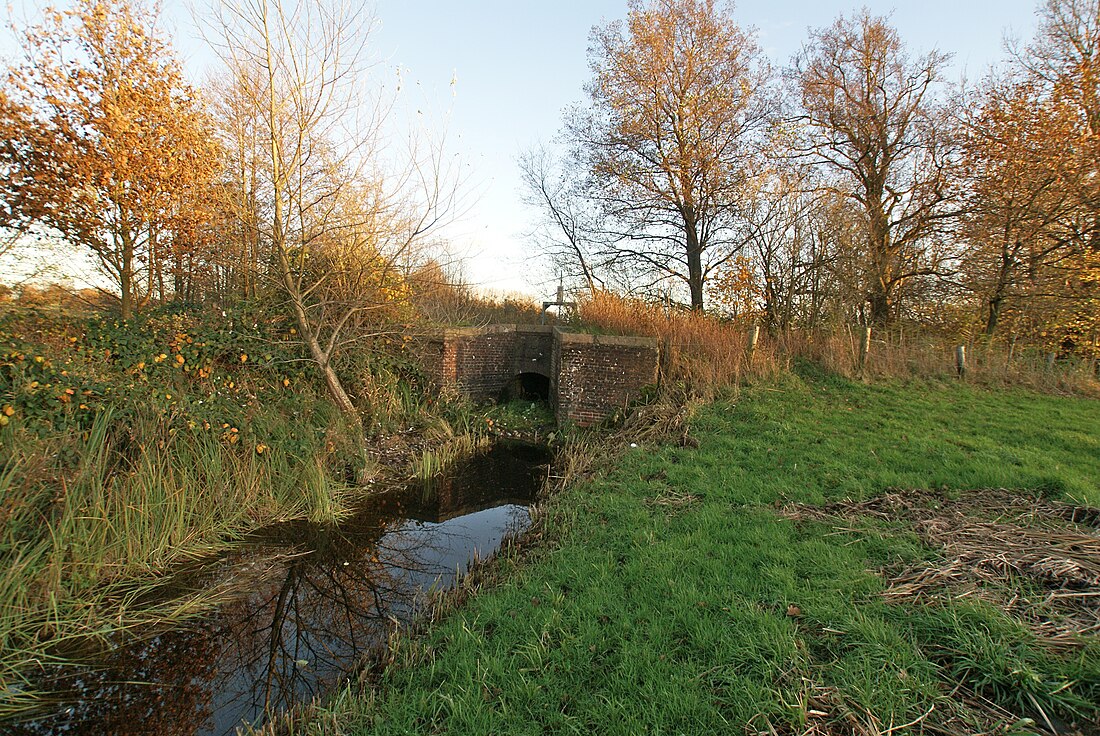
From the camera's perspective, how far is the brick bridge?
9.61 m

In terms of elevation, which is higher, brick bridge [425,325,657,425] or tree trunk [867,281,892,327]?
tree trunk [867,281,892,327]

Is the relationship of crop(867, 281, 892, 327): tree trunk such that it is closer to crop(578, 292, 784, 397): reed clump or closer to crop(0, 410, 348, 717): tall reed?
crop(578, 292, 784, 397): reed clump

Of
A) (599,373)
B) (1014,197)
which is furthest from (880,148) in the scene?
(599,373)

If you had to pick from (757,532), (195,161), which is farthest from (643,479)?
(195,161)

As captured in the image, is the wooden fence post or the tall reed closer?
the tall reed

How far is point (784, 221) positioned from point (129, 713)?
47.0 ft

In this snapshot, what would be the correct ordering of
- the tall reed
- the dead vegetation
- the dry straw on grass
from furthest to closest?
the tall reed, the dry straw on grass, the dead vegetation

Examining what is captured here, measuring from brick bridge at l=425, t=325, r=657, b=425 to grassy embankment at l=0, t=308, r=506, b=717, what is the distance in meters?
3.16

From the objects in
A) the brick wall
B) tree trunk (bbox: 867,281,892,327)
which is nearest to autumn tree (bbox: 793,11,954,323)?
tree trunk (bbox: 867,281,892,327)

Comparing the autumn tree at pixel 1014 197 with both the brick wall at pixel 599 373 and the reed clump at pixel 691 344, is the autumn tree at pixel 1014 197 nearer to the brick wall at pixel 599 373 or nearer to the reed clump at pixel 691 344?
the reed clump at pixel 691 344

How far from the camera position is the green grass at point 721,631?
89.4 inches

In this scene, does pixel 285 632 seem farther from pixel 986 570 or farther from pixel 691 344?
pixel 691 344

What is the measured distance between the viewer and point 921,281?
14953 millimetres

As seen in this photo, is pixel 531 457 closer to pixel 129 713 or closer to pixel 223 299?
pixel 223 299
